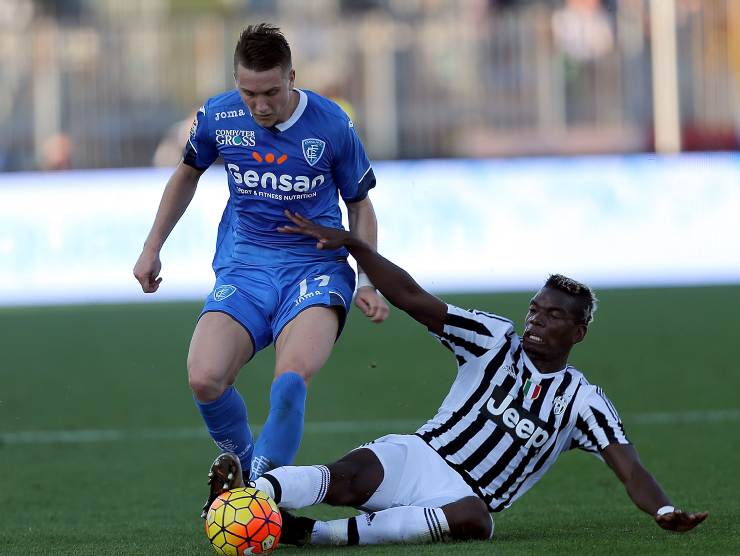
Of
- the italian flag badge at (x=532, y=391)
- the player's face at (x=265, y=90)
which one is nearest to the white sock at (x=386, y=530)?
the italian flag badge at (x=532, y=391)

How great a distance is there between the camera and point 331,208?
239 inches

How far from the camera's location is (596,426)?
5492 mm

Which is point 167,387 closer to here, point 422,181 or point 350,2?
point 422,181

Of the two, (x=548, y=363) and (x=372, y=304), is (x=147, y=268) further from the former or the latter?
(x=548, y=363)

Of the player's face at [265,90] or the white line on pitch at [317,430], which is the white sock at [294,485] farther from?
the white line on pitch at [317,430]

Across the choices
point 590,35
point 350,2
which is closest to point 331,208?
point 590,35

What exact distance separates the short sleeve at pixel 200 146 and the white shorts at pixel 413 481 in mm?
1416

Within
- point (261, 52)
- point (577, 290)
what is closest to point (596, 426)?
point (577, 290)

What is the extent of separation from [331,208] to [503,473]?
4.41ft

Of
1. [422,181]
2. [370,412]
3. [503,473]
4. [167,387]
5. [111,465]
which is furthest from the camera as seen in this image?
[422,181]

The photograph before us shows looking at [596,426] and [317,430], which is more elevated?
[596,426]

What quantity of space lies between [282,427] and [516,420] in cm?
91

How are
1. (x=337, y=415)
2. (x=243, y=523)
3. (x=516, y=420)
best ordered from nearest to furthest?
(x=243, y=523) < (x=516, y=420) < (x=337, y=415)

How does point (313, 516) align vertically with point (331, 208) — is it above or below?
below
